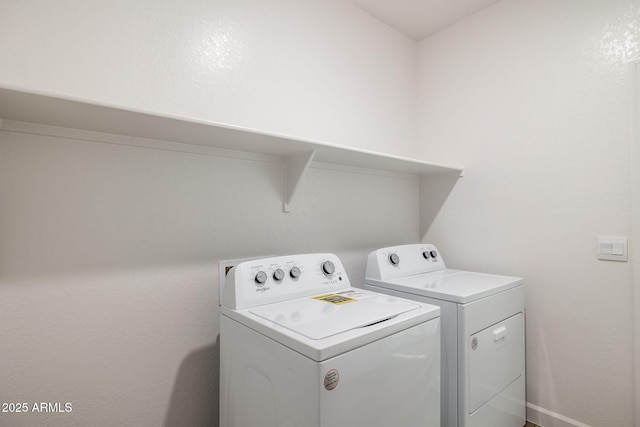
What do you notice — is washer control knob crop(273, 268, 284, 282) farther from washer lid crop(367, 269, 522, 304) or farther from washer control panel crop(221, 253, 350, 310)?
washer lid crop(367, 269, 522, 304)

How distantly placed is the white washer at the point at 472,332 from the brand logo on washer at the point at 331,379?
73 cm

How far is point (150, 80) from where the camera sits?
4.19ft

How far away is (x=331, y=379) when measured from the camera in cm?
84

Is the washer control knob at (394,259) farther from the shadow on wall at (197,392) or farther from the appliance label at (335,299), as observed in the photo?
the shadow on wall at (197,392)

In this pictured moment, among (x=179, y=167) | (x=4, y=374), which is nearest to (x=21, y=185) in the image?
(x=179, y=167)

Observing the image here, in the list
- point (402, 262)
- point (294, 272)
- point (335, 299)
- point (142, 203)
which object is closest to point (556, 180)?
point (402, 262)

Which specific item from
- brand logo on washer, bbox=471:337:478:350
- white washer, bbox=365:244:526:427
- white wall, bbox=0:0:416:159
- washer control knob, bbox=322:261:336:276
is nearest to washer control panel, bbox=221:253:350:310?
washer control knob, bbox=322:261:336:276

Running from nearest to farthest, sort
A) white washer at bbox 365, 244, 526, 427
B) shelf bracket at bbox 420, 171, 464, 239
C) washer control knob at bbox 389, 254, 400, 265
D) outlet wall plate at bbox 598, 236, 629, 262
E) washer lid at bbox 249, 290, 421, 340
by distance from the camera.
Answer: washer lid at bbox 249, 290, 421, 340 < white washer at bbox 365, 244, 526, 427 < outlet wall plate at bbox 598, 236, 629, 262 < washer control knob at bbox 389, 254, 400, 265 < shelf bracket at bbox 420, 171, 464, 239

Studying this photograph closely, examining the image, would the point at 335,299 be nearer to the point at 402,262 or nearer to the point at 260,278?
the point at 260,278

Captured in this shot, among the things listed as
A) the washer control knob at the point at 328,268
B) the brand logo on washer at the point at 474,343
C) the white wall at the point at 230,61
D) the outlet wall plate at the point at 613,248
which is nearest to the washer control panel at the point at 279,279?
the washer control knob at the point at 328,268

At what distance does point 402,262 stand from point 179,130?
4.42ft

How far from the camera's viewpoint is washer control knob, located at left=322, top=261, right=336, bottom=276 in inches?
56.6

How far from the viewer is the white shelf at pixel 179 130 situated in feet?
2.95

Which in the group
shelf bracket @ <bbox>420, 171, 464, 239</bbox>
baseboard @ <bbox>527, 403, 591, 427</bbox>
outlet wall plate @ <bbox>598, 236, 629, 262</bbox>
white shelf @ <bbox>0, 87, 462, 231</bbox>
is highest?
white shelf @ <bbox>0, 87, 462, 231</bbox>
